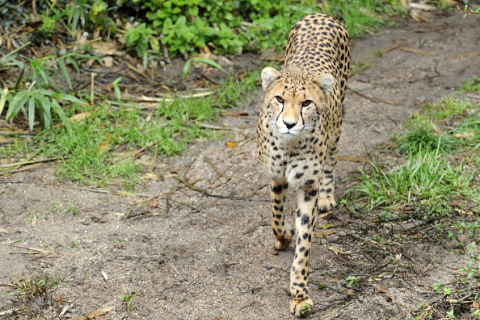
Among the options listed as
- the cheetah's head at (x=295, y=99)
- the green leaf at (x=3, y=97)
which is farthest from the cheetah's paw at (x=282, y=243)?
the green leaf at (x=3, y=97)

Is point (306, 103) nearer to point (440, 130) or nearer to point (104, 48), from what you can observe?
point (440, 130)

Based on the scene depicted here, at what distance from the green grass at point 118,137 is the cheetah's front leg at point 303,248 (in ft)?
6.89

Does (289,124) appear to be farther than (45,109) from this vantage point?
No

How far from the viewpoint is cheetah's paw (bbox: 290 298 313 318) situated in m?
3.77

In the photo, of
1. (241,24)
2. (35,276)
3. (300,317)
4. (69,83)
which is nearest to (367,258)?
(300,317)

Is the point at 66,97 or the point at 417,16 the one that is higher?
the point at 417,16

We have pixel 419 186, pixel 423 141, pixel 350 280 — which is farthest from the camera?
pixel 423 141

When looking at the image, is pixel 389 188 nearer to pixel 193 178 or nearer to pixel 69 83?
pixel 193 178

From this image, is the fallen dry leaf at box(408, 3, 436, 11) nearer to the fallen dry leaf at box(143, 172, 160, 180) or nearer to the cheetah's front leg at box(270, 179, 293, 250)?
the fallen dry leaf at box(143, 172, 160, 180)

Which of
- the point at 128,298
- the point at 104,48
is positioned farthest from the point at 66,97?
the point at 128,298

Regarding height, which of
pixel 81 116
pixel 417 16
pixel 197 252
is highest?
pixel 417 16

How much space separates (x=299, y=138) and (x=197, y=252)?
1.45 metres

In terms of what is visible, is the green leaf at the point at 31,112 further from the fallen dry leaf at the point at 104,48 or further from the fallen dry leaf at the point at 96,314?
the fallen dry leaf at the point at 96,314

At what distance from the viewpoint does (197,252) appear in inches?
180
